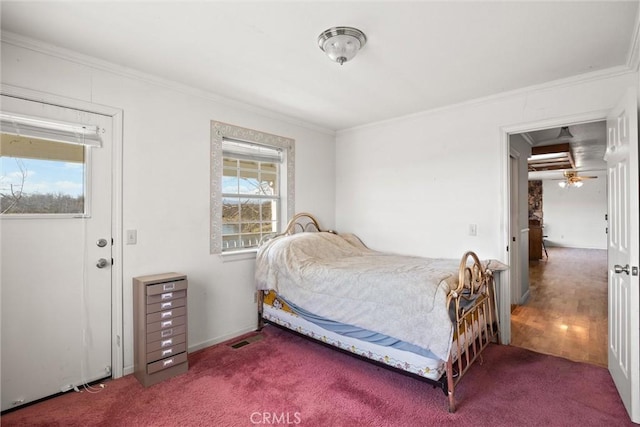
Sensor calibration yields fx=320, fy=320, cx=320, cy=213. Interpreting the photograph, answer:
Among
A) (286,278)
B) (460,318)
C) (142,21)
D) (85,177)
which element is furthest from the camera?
(286,278)

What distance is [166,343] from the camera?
2.51 m

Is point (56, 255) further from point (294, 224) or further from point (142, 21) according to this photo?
point (294, 224)

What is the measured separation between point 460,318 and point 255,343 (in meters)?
1.96

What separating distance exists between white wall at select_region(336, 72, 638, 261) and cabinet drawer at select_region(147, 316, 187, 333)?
2430mm

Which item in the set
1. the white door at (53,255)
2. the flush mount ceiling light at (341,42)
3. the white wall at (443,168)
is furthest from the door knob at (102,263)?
the white wall at (443,168)

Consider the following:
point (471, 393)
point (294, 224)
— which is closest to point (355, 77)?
point (294, 224)

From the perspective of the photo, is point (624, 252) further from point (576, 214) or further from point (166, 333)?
point (576, 214)

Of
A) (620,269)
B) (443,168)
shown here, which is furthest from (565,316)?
(443,168)

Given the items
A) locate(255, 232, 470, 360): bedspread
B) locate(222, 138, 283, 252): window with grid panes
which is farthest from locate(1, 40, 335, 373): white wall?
locate(255, 232, 470, 360): bedspread

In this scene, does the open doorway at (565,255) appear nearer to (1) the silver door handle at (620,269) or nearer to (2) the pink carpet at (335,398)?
(2) the pink carpet at (335,398)

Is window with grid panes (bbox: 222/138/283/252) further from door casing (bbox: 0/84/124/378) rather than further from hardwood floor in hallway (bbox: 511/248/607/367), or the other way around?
hardwood floor in hallway (bbox: 511/248/607/367)

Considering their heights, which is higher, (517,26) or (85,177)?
(517,26)

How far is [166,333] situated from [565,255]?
10.5m

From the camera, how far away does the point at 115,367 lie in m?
2.53
